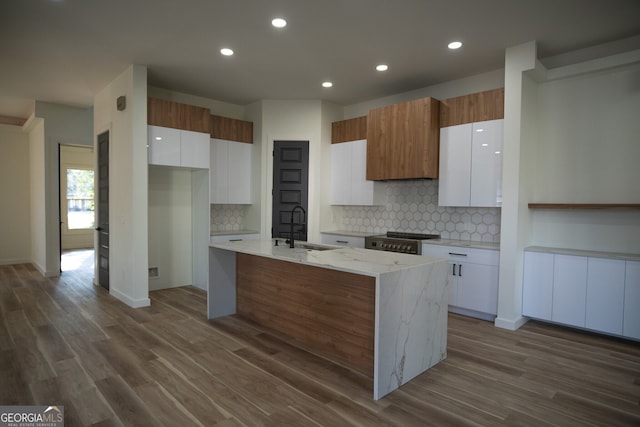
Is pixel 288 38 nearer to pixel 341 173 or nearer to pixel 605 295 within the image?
pixel 341 173

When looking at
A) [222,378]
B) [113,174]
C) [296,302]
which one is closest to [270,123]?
[113,174]

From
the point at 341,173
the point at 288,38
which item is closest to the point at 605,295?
the point at 341,173

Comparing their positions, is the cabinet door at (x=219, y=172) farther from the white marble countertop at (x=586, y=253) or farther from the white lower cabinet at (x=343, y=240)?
the white marble countertop at (x=586, y=253)

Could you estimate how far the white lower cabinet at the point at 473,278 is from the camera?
4.05 meters

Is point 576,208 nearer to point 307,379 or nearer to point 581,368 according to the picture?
point 581,368

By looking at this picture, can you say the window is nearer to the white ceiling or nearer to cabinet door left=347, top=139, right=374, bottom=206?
the white ceiling

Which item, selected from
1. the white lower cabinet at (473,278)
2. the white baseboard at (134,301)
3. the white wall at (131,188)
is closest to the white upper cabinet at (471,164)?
the white lower cabinet at (473,278)

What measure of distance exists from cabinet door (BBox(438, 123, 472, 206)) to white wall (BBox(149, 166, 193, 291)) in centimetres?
370

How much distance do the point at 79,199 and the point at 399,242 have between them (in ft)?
30.1

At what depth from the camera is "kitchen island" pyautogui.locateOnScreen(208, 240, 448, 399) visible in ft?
8.13

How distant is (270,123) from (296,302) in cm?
332

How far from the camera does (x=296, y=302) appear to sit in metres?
3.43

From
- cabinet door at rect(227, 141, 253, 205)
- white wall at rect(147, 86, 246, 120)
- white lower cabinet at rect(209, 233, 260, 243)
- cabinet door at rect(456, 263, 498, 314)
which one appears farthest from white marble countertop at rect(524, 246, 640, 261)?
white wall at rect(147, 86, 246, 120)

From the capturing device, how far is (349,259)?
288 cm
